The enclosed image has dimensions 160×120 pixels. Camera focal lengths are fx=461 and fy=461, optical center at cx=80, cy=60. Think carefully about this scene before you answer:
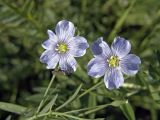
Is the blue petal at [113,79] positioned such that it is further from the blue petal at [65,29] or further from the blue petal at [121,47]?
the blue petal at [65,29]

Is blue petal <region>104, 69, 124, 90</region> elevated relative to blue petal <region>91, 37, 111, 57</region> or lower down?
lower down

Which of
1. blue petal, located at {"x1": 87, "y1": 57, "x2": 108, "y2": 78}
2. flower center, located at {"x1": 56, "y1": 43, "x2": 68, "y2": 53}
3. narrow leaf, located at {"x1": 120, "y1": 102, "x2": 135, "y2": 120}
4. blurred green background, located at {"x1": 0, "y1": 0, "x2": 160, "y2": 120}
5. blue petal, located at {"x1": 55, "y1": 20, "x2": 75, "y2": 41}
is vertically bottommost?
narrow leaf, located at {"x1": 120, "y1": 102, "x2": 135, "y2": 120}

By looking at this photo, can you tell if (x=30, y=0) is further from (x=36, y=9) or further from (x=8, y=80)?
(x=8, y=80)

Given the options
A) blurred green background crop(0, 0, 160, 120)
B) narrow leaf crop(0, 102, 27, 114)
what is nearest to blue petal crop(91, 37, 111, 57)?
narrow leaf crop(0, 102, 27, 114)

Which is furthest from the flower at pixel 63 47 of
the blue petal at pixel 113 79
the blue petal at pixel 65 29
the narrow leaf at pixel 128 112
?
the narrow leaf at pixel 128 112

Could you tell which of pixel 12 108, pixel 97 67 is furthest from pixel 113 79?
pixel 12 108

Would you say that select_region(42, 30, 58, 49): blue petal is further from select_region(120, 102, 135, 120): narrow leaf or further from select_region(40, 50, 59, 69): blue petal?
select_region(120, 102, 135, 120): narrow leaf

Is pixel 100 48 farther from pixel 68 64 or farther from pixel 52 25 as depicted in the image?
pixel 52 25
